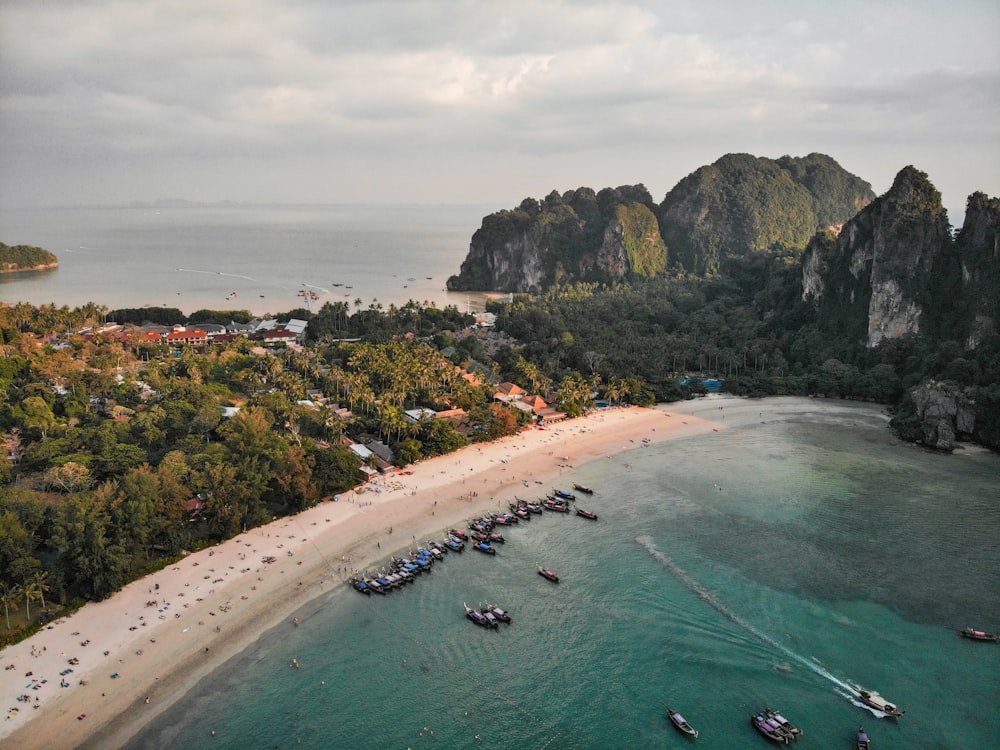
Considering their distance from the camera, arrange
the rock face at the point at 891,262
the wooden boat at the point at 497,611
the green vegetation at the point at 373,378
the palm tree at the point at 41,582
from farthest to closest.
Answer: the rock face at the point at 891,262, the green vegetation at the point at 373,378, the wooden boat at the point at 497,611, the palm tree at the point at 41,582

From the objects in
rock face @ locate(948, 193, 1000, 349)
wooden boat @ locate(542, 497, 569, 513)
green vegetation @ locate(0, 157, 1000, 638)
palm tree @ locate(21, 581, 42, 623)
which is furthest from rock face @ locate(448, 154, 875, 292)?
palm tree @ locate(21, 581, 42, 623)

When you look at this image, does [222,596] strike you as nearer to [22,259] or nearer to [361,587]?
[361,587]

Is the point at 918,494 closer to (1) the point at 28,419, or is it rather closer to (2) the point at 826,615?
(2) the point at 826,615

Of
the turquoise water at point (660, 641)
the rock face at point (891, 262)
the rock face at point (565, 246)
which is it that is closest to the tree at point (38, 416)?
the turquoise water at point (660, 641)

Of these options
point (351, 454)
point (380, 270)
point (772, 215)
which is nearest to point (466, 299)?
point (380, 270)

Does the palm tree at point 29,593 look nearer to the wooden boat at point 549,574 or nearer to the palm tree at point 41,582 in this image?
the palm tree at point 41,582
